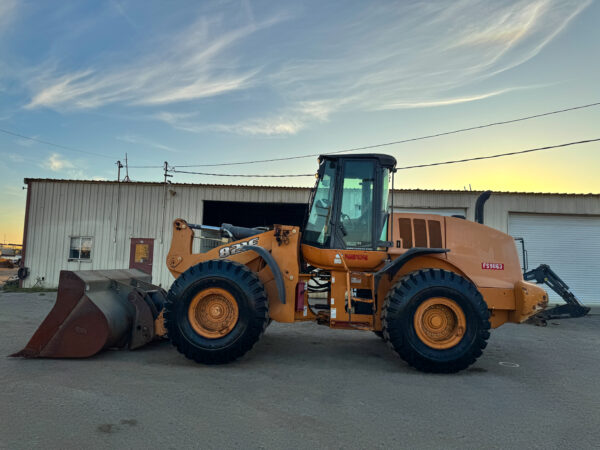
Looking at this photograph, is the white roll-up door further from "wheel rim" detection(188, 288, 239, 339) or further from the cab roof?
"wheel rim" detection(188, 288, 239, 339)

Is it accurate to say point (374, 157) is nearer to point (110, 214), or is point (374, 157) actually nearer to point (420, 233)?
point (420, 233)

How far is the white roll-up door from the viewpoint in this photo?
14570mm

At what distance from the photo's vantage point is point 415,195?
14969mm

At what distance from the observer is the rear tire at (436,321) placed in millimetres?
5238

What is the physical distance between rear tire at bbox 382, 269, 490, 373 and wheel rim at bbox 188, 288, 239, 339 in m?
2.08

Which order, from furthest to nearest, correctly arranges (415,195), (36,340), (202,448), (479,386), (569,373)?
(415,195)
(569,373)
(36,340)
(479,386)
(202,448)

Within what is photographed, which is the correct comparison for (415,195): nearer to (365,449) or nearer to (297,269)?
(297,269)

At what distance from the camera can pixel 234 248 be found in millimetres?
6137

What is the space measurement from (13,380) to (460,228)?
20.0 ft

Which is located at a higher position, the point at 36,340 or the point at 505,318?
the point at 505,318

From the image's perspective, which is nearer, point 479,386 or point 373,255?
point 479,386

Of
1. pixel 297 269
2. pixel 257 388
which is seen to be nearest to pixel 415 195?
pixel 297 269

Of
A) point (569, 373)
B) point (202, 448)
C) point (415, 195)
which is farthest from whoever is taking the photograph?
point (415, 195)

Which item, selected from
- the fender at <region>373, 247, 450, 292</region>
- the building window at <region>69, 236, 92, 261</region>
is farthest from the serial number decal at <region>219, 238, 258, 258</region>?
the building window at <region>69, 236, 92, 261</region>
